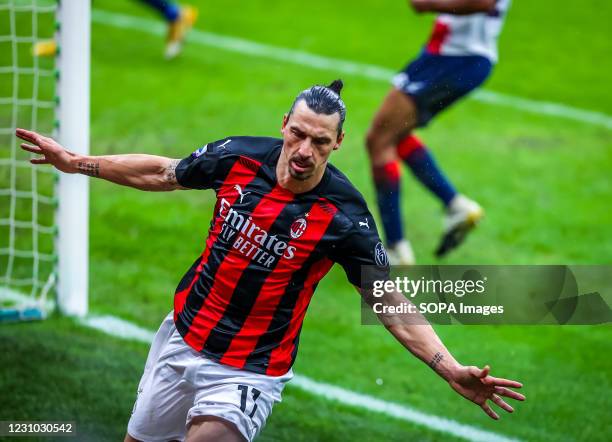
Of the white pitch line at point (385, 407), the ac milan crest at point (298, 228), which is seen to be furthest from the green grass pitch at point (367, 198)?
the ac milan crest at point (298, 228)

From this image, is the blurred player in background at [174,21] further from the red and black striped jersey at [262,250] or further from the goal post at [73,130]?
the red and black striped jersey at [262,250]

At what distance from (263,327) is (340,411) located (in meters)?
1.58

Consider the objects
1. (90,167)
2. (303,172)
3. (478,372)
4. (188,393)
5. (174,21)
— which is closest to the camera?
(478,372)

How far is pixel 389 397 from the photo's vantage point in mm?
5570

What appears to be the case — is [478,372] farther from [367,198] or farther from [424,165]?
[367,198]

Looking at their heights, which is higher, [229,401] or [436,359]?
[436,359]

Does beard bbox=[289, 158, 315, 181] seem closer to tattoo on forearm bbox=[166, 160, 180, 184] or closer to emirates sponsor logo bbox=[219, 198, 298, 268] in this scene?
emirates sponsor logo bbox=[219, 198, 298, 268]

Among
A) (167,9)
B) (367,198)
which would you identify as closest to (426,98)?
(367,198)

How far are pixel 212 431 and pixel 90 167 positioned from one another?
3.88ft

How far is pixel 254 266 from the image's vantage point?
3.87 meters

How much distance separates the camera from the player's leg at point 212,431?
12.0 feet

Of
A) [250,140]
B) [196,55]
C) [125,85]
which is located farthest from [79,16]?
[196,55]

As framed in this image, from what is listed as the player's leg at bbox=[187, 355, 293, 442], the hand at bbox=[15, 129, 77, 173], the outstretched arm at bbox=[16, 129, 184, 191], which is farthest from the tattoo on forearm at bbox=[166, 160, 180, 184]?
the player's leg at bbox=[187, 355, 293, 442]

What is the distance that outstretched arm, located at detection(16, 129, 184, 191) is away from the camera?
4.03 metres
